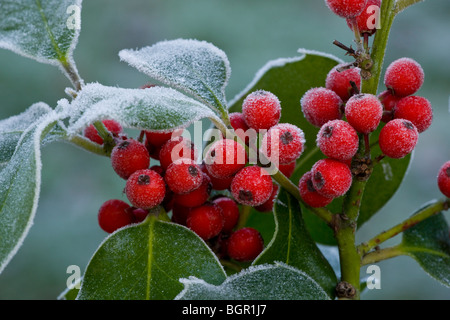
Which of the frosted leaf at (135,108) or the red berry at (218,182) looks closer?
the frosted leaf at (135,108)

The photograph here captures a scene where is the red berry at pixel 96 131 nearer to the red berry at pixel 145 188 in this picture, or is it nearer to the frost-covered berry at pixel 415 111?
the red berry at pixel 145 188

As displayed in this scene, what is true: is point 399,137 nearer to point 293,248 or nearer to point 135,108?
point 293,248

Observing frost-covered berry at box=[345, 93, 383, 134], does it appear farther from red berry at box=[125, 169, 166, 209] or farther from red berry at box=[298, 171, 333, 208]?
red berry at box=[125, 169, 166, 209]

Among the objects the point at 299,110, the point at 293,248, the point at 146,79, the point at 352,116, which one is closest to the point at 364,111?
the point at 352,116

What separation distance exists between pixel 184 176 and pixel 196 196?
74 millimetres

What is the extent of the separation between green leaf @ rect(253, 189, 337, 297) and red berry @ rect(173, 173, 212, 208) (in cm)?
12

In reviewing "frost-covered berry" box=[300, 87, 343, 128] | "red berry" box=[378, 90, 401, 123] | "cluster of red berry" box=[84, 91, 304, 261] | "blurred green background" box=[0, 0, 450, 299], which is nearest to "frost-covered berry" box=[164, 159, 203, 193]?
"cluster of red berry" box=[84, 91, 304, 261]

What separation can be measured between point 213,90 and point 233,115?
64 millimetres

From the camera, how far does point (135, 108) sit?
28.6 inches

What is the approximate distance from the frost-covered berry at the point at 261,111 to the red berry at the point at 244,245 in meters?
0.19

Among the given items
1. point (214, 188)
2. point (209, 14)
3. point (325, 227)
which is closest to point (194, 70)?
point (214, 188)

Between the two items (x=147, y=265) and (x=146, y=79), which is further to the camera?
(x=146, y=79)

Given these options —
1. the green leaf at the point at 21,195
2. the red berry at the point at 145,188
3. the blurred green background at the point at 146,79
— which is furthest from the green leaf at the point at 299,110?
the blurred green background at the point at 146,79

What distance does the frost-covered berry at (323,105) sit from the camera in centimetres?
92
